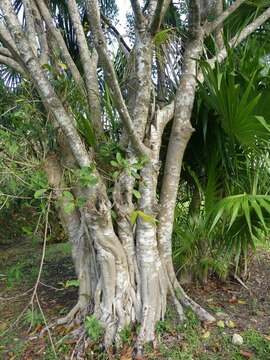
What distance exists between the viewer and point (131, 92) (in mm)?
2539

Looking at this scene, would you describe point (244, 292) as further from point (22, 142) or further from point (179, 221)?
point (22, 142)

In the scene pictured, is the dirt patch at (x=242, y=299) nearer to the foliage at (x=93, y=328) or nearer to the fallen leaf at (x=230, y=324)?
the fallen leaf at (x=230, y=324)

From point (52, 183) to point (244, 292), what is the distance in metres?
1.82

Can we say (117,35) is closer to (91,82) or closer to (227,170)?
(91,82)

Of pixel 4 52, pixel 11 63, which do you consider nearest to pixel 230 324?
pixel 11 63

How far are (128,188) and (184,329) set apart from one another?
3.30 feet

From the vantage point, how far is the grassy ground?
6.64ft

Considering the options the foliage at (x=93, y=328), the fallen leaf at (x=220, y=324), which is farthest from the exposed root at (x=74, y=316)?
the fallen leaf at (x=220, y=324)

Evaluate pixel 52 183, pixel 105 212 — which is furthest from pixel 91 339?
pixel 52 183

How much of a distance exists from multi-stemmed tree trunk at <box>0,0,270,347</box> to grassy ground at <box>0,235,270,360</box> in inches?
3.7

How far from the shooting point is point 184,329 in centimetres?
219

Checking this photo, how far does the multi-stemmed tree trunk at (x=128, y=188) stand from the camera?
6.53 feet

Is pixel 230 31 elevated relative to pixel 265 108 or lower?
elevated

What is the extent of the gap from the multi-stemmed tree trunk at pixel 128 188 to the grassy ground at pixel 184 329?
9cm
